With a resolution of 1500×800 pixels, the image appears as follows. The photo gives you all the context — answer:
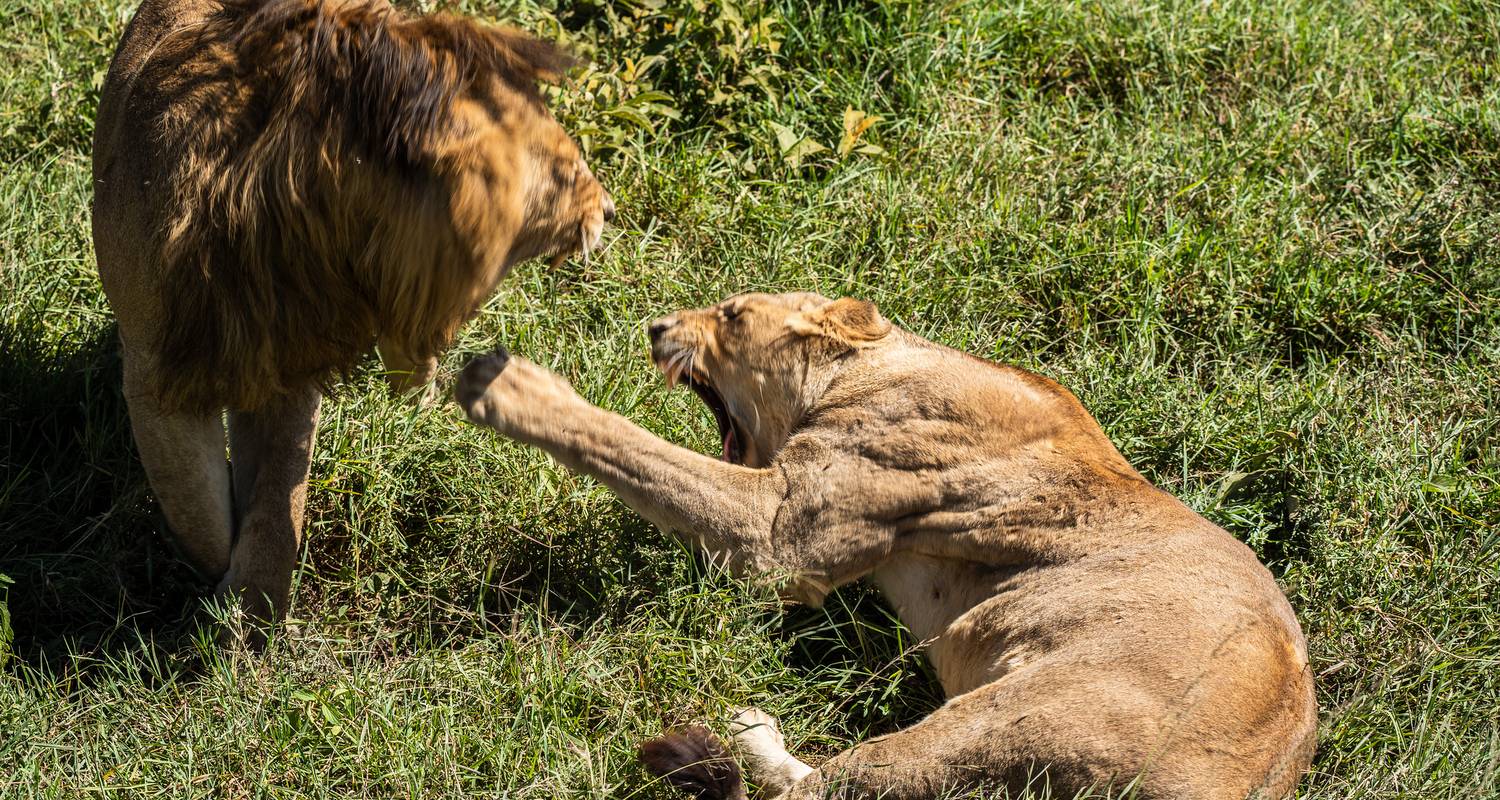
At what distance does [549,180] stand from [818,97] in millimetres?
3244

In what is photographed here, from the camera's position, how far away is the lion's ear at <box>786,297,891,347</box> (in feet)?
14.4

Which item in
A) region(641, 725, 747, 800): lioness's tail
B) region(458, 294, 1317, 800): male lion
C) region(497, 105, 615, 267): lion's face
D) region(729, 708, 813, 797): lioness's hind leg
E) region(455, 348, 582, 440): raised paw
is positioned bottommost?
region(729, 708, 813, 797): lioness's hind leg

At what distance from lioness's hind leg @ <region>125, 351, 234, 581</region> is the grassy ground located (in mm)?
338

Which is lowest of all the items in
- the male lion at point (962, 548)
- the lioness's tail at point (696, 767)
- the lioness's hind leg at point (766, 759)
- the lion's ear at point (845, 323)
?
the lioness's hind leg at point (766, 759)

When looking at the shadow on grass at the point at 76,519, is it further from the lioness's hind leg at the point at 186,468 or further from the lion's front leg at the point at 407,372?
the lion's front leg at the point at 407,372

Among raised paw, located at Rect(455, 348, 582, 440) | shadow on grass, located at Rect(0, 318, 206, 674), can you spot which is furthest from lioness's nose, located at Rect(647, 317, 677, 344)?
shadow on grass, located at Rect(0, 318, 206, 674)

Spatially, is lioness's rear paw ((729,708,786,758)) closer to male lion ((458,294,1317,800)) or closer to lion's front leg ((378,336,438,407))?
male lion ((458,294,1317,800))

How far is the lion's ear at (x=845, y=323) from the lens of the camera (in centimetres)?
440

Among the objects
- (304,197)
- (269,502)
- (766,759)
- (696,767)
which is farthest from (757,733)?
(304,197)

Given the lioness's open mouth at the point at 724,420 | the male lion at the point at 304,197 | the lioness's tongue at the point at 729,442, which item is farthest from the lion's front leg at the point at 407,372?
the lioness's tongue at the point at 729,442

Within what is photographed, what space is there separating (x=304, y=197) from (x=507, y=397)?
0.98 m

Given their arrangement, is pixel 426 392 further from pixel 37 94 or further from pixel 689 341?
pixel 37 94

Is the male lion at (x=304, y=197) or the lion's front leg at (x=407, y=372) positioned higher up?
the male lion at (x=304, y=197)

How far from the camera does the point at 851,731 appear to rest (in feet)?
13.6
